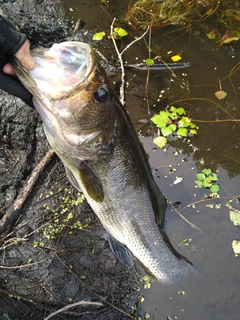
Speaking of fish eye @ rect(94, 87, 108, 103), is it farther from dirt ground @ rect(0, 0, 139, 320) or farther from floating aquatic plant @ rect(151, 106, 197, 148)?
floating aquatic plant @ rect(151, 106, 197, 148)

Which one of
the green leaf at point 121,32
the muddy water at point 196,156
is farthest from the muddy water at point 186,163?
the green leaf at point 121,32

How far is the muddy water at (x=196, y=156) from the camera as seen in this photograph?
143 inches

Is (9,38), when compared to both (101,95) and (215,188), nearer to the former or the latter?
(101,95)

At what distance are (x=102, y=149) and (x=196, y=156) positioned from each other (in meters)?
1.87

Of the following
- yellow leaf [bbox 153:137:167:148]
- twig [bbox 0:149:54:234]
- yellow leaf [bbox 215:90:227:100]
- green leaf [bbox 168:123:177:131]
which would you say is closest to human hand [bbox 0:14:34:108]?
twig [bbox 0:149:54:234]

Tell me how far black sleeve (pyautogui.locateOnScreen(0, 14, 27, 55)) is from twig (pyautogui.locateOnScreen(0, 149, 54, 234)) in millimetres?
1700

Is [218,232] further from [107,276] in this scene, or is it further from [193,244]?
[107,276]

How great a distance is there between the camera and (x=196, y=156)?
454cm

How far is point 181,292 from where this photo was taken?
3625 mm

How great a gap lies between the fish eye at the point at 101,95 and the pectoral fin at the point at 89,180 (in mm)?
559

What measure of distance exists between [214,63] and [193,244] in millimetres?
2808

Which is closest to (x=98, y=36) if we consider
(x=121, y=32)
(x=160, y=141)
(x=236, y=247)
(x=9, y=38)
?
(x=121, y=32)

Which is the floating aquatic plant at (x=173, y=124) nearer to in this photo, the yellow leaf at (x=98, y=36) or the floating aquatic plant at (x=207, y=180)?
the floating aquatic plant at (x=207, y=180)

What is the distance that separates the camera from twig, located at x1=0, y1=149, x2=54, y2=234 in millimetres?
3615
